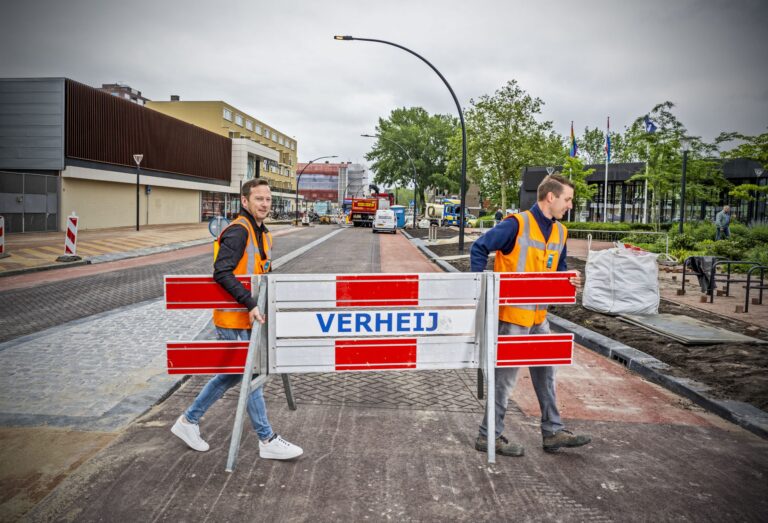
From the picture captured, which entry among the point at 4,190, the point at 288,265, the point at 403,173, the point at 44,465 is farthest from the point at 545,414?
the point at 403,173

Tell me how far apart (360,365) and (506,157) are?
126 ft

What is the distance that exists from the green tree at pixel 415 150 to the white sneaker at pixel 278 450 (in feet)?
216

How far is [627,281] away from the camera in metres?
8.41

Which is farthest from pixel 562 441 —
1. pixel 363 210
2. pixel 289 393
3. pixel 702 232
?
pixel 363 210

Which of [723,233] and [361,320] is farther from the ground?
[723,233]

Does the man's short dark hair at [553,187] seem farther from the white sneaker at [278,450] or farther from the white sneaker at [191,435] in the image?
the white sneaker at [191,435]

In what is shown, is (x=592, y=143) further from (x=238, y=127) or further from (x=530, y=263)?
(x=530, y=263)

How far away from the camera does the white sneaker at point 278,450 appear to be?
3582mm

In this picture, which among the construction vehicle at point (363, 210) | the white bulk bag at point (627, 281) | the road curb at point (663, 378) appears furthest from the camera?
the construction vehicle at point (363, 210)

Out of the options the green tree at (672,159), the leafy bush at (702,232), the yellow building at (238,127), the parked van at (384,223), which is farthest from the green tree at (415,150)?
the leafy bush at (702,232)

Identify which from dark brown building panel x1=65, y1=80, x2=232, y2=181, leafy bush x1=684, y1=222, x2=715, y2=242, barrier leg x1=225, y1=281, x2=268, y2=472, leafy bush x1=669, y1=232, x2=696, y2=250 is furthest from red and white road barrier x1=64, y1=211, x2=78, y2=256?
leafy bush x1=684, y1=222, x2=715, y2=242

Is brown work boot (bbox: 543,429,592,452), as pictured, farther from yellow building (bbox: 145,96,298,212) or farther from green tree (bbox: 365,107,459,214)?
green tree (bbox: 365,107,459,214)

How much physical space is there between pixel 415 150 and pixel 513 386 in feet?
223

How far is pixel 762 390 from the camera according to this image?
503 cm
